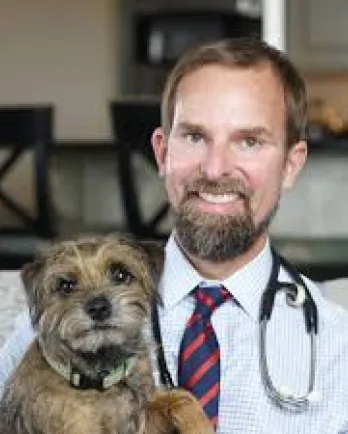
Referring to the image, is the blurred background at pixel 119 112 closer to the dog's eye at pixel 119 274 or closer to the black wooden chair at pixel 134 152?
the black wooden chair at pixel 134 152

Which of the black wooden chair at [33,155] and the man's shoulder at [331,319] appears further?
the black wooden chair at [33,155]

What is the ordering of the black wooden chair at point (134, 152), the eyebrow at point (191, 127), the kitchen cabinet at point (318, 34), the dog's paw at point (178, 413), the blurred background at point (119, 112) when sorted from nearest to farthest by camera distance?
the dog's paw at point (178, 413)
the eyebrow at point (191, 127)
the blurred background at point (119, 112)
the black wooden chair at point (134, 152)
the kitchen cabinet at point (318, 34)

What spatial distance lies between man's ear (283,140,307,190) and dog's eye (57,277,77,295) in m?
0.38

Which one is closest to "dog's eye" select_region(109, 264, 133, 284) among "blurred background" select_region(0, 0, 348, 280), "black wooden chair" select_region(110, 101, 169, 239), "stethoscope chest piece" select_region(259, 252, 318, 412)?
"stethoscope chest piece" select_region(259, 252, 318, 412)

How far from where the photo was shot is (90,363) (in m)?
1.53

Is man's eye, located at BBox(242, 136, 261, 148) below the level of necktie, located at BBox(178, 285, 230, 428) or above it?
above

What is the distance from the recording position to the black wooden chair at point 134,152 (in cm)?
433

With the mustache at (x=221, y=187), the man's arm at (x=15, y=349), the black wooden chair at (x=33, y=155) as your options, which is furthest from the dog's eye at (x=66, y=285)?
the black wooden chair at (x=33, y=155)

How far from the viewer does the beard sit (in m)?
1.58

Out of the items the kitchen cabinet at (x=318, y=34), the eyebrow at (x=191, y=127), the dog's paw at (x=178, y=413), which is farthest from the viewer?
the kitchen cabinet at (x=318, y=34)

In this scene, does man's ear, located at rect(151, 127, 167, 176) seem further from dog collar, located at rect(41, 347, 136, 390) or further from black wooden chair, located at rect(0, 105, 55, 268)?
black wooden chair, located at rect(0, 105, 55, 268)

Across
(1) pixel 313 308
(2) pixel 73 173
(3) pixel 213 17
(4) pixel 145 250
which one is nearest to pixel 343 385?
(1) pixel 313 308

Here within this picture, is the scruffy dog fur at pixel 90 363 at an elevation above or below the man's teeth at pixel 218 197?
below

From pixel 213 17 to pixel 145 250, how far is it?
4.84m
